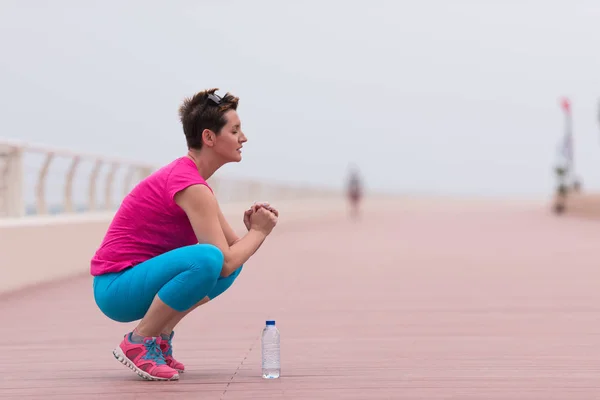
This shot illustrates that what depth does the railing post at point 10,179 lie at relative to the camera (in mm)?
11086

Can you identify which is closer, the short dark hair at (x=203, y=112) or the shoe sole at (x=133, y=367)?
the short dark hair at (x=203, y=112)

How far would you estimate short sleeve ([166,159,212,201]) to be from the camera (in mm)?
5000

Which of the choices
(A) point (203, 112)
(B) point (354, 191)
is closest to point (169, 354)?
(A) point (203, 112)

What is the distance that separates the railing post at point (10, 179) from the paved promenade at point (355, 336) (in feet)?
2.79

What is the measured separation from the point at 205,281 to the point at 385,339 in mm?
2234

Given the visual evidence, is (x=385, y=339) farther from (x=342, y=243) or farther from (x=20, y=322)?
(x=342, y=243)

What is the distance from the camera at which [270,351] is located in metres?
5.34

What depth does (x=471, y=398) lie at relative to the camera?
4.73 m

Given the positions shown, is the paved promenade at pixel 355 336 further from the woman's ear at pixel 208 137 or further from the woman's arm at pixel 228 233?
the woman's ear at pixel 208 137

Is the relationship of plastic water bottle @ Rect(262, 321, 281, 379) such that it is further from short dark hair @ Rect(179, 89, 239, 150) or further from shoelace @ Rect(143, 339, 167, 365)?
short dark hair @ Rect(179, 89, 239, 150)

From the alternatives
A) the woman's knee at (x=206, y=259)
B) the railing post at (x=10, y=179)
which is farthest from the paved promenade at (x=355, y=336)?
the railing post at (x=10, y=179)

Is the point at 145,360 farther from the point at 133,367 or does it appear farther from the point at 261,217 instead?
the point at 261,217

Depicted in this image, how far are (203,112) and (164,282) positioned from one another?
0.80 metres

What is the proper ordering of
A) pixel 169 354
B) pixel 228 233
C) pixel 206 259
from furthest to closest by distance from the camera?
pixel 169 354, pixel 228 233, pixel 206 259
